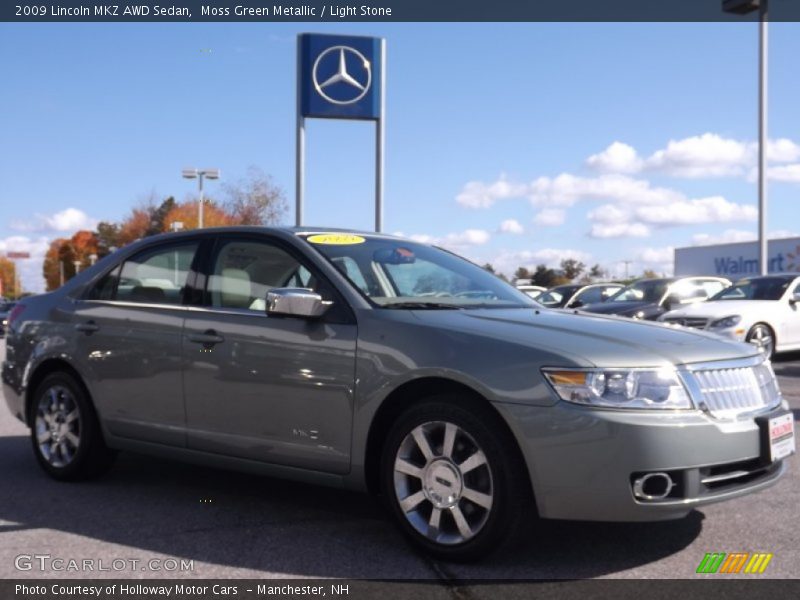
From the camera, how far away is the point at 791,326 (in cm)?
1406

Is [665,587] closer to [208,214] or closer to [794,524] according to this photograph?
[794,524]

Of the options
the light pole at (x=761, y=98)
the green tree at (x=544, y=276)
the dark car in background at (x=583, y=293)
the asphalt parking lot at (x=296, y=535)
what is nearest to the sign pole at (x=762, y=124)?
the light pole at (x=761, y=98)

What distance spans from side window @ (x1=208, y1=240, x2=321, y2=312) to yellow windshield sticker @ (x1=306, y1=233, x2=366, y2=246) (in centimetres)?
18

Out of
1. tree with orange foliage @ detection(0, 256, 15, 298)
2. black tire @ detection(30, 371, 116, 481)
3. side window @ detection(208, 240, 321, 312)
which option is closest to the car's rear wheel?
side window @ detection(208, 240, 321, 312)

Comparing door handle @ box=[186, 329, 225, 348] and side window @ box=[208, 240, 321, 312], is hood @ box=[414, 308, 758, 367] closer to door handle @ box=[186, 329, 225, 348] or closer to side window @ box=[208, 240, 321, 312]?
side window @ box=[208, 240, 321, 312]

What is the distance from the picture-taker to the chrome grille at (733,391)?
380 centimetres

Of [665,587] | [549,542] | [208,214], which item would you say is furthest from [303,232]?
[208,214]

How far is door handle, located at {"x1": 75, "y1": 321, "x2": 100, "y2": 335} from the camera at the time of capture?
551 centimetres

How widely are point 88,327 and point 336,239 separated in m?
1.73

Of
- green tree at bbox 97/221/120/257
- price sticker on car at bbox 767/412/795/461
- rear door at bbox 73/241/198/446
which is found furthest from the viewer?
green tree at bbox 97/221/120/257

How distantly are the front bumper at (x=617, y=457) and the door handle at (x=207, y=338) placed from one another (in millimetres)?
1725

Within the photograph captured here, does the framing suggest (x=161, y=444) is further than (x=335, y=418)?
Yes

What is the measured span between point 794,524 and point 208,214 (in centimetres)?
4105

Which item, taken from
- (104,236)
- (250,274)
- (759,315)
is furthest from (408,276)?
(104,236)
